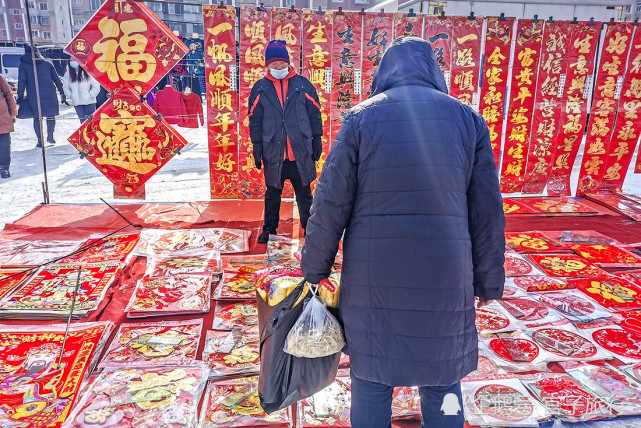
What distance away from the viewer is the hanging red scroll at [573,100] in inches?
219

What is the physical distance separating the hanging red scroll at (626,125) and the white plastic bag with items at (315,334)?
5680 millimetres

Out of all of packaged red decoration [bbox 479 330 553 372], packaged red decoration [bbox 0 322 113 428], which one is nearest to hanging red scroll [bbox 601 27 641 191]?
packaged red decoration [bbox 479 330 553 372]

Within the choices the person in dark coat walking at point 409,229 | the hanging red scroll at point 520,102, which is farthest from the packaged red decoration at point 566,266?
the person in dark coat walking at point 409,229

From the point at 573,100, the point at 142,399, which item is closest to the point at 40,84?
the point at 142,399

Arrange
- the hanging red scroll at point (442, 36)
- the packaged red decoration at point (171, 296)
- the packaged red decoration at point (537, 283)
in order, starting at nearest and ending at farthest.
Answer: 1. the packaged red decoration at point (171, 296)
2. the packaged red decoration at point (537, 283)
3. the hanging red scroll at point (442, 36)

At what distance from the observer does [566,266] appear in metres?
3.91

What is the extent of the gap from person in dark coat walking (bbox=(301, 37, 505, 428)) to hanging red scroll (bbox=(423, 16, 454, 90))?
4.07 meters

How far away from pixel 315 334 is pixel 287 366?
0.20 m

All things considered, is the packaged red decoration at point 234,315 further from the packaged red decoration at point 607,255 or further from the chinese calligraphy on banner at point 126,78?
the packaged red decoration at point 607,255

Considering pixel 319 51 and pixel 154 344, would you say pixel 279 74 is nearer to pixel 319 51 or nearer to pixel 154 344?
pixel 319 51

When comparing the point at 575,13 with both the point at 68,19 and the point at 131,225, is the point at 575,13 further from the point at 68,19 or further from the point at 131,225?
the point at 68,19

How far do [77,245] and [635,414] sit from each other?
164 inches

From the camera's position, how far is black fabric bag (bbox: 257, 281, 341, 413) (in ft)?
5.73

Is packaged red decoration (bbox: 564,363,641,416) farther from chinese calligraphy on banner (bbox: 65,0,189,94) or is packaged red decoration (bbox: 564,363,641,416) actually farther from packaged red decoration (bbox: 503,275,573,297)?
chinese calligraphy on banner (bbox: 65,0,189,94)
